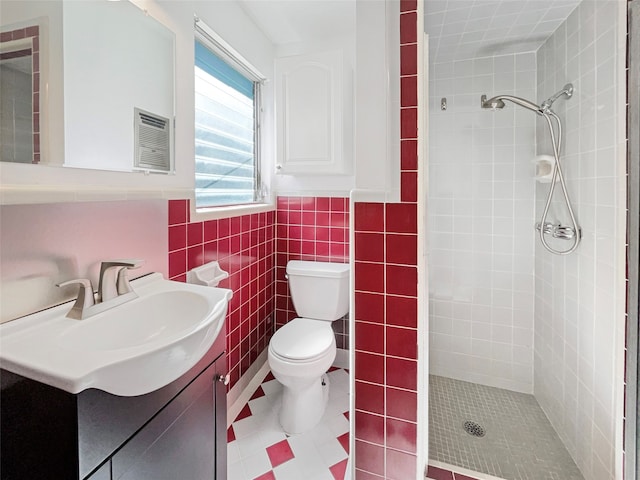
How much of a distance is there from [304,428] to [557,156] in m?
1.99

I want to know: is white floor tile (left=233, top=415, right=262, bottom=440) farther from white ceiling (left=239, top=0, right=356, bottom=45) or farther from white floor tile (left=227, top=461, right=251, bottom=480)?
white ceiling (left=239, top=0, right=356, bottom=45)

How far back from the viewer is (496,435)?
1.58 meters

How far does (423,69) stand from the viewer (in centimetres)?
117

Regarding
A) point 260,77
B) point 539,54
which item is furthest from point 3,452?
point 539,54

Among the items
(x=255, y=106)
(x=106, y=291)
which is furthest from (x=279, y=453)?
(x=255, y=106)

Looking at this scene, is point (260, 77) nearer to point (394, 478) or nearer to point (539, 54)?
point (539, 54)

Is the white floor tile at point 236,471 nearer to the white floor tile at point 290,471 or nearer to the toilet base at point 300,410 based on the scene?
the white floor tile at point 290,471

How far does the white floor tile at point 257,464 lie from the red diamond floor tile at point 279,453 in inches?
0.9

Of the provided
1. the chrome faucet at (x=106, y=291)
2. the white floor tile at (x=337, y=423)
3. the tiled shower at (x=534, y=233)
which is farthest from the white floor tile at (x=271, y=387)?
the chrome faucet at (x=106, y=291)

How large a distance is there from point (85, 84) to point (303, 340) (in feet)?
4.74

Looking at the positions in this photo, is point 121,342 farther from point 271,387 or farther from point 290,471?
point 271,387

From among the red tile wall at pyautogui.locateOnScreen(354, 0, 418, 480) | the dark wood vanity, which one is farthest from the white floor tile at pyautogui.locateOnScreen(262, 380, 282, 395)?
the dark wood vanity

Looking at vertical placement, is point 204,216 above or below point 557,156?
below

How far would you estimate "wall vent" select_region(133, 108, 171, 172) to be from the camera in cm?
115
